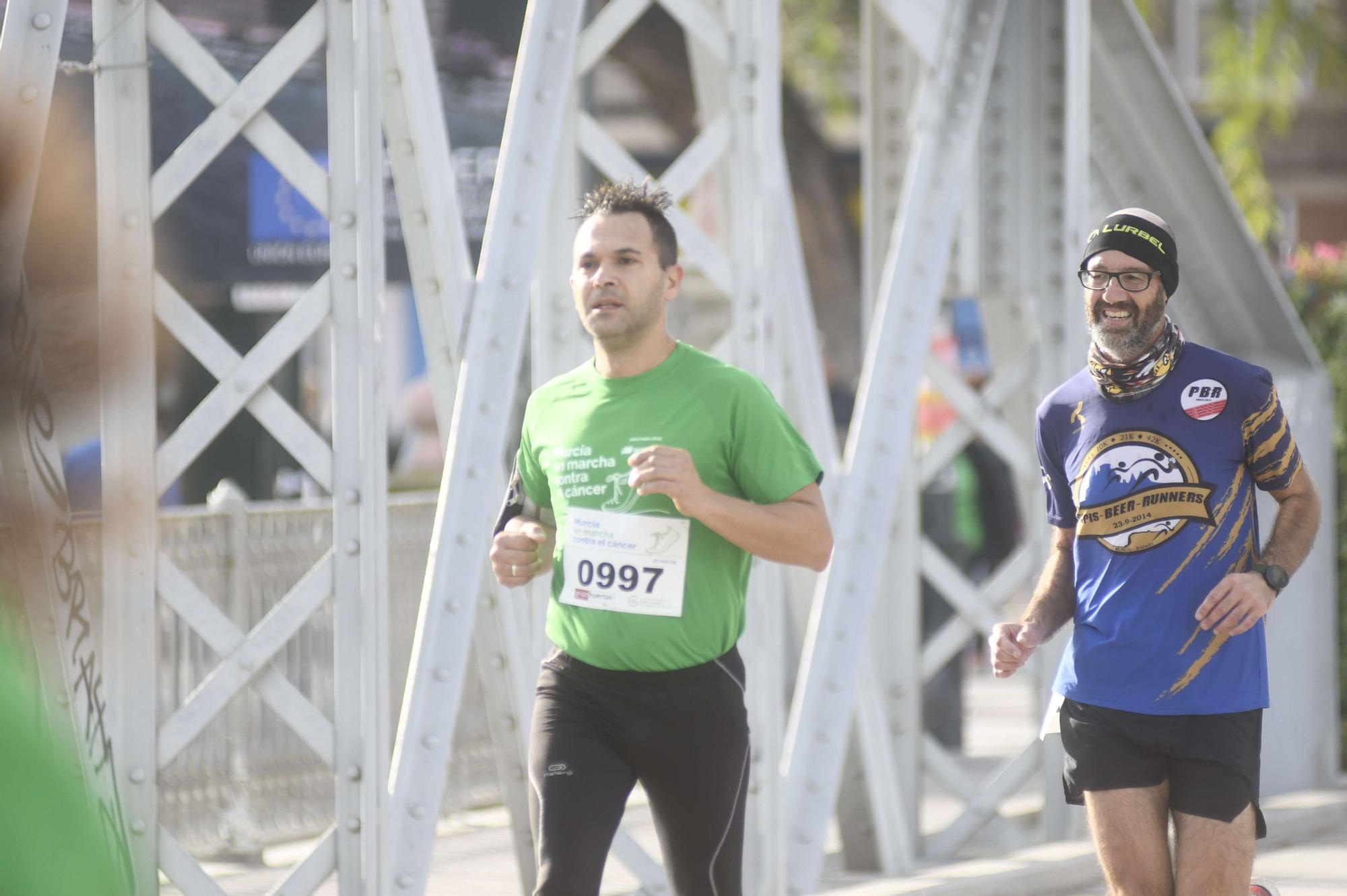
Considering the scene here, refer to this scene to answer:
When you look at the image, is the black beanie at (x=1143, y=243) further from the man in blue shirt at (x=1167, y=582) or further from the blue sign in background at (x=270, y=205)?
the blue sign in background at (x=270, y=205)

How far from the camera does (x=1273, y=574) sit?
4238 millimetres

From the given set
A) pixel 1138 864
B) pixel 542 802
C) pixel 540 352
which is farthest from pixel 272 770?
pixel 1138 864

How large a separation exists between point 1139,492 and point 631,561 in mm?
1134

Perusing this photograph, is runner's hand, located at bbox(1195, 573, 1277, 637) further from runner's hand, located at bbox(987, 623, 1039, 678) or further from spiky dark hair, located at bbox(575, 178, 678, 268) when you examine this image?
spiky dark hair, located at bbox(575, 178, 678, 268)

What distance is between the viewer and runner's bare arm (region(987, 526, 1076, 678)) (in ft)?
14.3

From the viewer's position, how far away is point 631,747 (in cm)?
424

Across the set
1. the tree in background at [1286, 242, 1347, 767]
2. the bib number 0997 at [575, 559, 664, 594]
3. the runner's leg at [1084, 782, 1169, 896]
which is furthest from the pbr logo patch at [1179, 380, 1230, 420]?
the tree in background at [1286, 242, 1347, 767]

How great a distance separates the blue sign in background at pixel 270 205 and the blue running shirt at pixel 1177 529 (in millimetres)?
6631

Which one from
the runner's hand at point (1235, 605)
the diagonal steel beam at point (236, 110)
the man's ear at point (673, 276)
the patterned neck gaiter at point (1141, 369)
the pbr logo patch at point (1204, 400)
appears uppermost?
the diagonal steel beam at point (236, 110)

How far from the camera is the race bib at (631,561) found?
4.26m

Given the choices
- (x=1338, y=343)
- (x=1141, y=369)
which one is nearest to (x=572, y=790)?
(x=1141, y=369)

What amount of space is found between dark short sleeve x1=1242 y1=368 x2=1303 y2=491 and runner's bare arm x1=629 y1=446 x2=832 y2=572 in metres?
0.96

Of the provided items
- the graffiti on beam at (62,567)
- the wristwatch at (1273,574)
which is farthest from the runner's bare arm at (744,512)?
the graffiti on beam at (62,567)

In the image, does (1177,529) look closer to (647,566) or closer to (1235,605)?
(1235,605)
